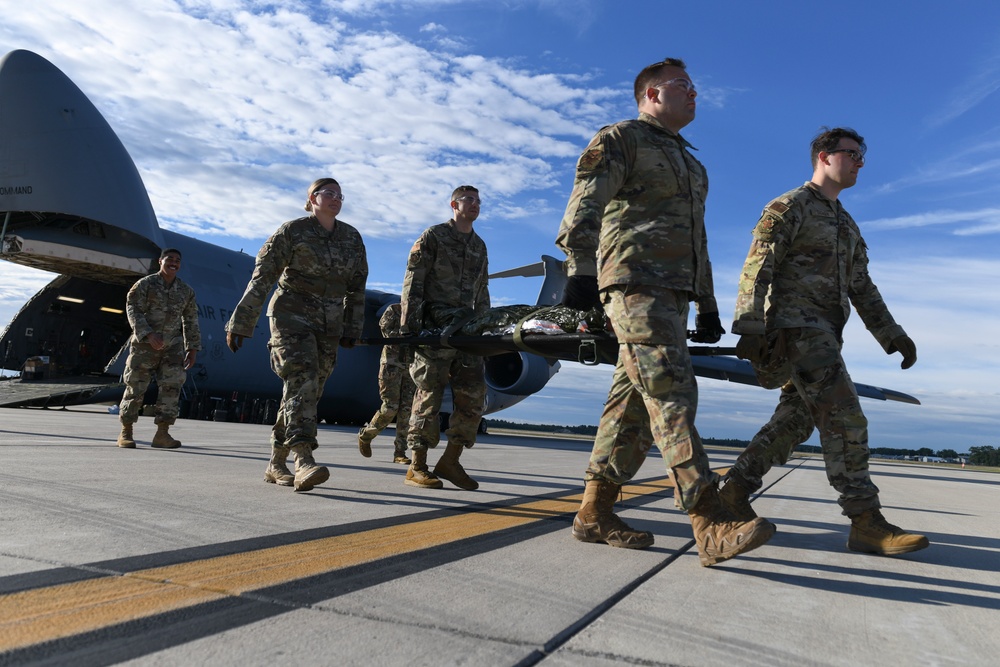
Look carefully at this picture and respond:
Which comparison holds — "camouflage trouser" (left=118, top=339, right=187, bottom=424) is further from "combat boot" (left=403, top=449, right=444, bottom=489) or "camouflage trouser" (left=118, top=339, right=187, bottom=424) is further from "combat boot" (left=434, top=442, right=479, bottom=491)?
"combat boot" (left=434, top=442, right=479, bottom=491)

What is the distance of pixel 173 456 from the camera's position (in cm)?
564

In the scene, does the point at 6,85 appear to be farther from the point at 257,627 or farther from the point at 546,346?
the point at 257,627

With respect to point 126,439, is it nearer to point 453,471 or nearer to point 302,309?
point 302,309

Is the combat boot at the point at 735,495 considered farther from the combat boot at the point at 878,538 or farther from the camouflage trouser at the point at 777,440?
the combat boot at the point at 878,538

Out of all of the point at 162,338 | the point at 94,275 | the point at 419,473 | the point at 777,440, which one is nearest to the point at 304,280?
the point at 419,473

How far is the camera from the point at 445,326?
485cm

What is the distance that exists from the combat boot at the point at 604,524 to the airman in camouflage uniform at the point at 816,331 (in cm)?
84

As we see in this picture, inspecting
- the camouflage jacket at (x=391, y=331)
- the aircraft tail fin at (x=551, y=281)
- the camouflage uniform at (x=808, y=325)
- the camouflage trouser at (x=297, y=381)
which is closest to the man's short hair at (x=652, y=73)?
the camouflage uniform at (x=808, y=325)

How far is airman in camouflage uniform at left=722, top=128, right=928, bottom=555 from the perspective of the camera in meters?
3.30

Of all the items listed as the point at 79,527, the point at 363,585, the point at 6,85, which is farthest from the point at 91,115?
the point at 363,585

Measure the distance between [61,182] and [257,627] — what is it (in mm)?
11990

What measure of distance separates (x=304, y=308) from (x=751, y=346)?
2.64 meters

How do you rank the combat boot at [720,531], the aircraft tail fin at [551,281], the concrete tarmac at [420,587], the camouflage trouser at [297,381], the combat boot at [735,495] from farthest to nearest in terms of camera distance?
the aircraft tail fin at [551,281] → the camouflage trouser at [297,381] → the combat boot at [735,495] → the combat boot at [720,531] → the concrete tarmac at [420,587]

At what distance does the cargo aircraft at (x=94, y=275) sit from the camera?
1131 centimetres
